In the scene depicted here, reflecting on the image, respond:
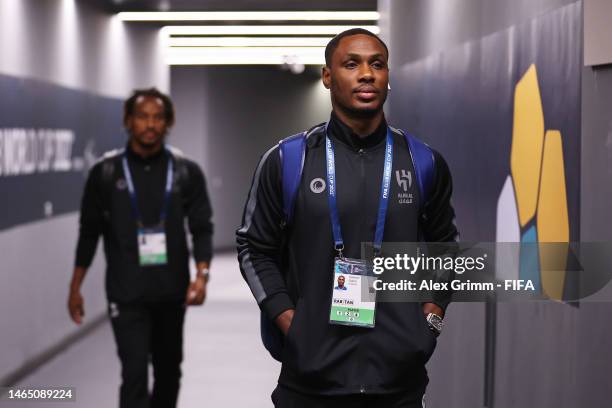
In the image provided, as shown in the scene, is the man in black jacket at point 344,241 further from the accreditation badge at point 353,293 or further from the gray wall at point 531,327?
the gray wall at point 531,327

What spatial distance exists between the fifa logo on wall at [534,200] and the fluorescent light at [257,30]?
25.9 ft

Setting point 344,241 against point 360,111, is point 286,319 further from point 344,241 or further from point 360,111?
point 360,111

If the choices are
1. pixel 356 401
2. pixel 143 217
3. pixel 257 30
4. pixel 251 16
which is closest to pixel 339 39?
pixel 356 401

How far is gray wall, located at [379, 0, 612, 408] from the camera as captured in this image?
297 centimetres

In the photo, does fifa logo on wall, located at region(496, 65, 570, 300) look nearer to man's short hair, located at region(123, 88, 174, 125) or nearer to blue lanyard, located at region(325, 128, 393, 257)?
blue lanyard, located at region(325, 128, 393, 257)

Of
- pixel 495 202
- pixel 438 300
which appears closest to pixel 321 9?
pixel 495 202

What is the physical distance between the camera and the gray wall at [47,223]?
23.3 ft

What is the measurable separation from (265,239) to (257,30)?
9.60 m

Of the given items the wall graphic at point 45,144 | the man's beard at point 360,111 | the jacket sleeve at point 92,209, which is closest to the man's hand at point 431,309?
the man's beard at point 360,111

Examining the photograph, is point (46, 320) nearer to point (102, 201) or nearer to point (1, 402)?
point (1, 402)

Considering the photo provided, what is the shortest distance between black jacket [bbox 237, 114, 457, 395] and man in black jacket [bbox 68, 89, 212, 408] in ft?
6.72

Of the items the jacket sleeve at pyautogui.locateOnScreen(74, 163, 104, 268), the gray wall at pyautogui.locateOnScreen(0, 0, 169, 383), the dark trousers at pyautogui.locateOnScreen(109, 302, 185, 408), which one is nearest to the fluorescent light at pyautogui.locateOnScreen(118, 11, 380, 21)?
the gray wall at pyautogui.locateOnScreen(0, 0, 169, 383)

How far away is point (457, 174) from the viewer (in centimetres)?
487

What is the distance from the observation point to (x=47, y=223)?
8289 mm
